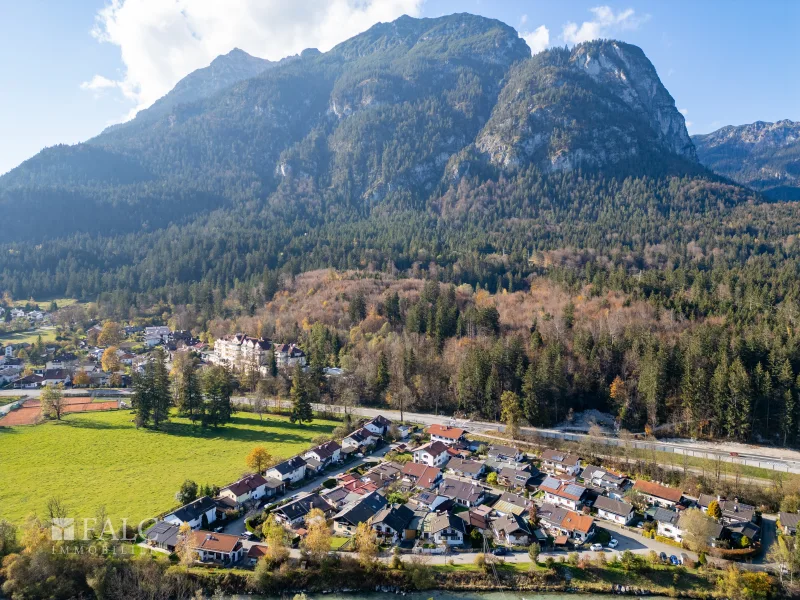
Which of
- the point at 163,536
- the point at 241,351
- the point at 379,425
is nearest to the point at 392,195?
the point at 241,351

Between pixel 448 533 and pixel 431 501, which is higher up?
pixel 431 501

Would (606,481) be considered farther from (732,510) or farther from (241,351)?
(241,351)

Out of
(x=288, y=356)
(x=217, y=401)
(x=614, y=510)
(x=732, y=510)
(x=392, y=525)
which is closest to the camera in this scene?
(x=392, y=525)

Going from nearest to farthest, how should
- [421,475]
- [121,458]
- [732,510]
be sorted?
[732,510] < [421,475] < [121,458]

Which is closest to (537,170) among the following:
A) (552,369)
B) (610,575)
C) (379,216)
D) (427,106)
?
(379,216)

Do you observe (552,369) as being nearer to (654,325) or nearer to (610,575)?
(654,325)

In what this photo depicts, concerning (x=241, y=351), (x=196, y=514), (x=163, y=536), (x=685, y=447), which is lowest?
(x=685, y=447)

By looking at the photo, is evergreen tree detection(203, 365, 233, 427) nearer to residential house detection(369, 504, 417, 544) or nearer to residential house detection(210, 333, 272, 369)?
residential house detection(210, 333, 272, 369)

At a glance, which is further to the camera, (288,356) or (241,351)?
(241,351)
